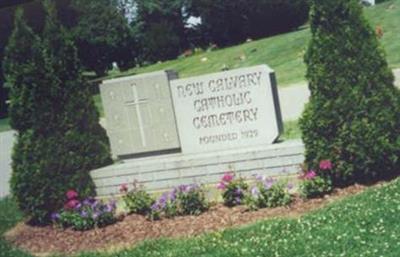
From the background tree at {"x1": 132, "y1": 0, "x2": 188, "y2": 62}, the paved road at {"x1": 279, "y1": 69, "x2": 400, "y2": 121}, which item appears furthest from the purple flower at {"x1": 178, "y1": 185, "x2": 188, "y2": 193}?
the background tree at {"x1": 132, "y1": 0, "x2": 188, "y2": 62}

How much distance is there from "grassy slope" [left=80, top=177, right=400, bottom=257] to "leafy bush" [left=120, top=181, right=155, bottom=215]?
154cm

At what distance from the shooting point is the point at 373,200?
7910 millimetres

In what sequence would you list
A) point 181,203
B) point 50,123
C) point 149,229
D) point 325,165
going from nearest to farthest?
point 325,165
point 149,229
point 181,203
point 50,123

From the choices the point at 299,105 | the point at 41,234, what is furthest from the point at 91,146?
the point at 299,105

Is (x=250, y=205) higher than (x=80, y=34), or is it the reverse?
(x=80, y=34)

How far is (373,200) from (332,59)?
2.10m

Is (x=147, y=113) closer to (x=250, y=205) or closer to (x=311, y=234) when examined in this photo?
(x=250, y=205)

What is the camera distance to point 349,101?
354 inches

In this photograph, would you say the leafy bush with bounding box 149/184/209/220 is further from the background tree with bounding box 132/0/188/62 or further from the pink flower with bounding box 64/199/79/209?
the background tree with bounding box 132/0/188/62

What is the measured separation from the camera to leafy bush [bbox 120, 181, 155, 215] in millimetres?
9781

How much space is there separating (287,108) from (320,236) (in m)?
10.5

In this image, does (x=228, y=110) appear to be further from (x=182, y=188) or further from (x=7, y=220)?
(x=7, y=220)

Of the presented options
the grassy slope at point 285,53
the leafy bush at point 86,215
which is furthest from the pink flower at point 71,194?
the grassy slope at point 285,53

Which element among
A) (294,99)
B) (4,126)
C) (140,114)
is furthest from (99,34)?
(140,114)
